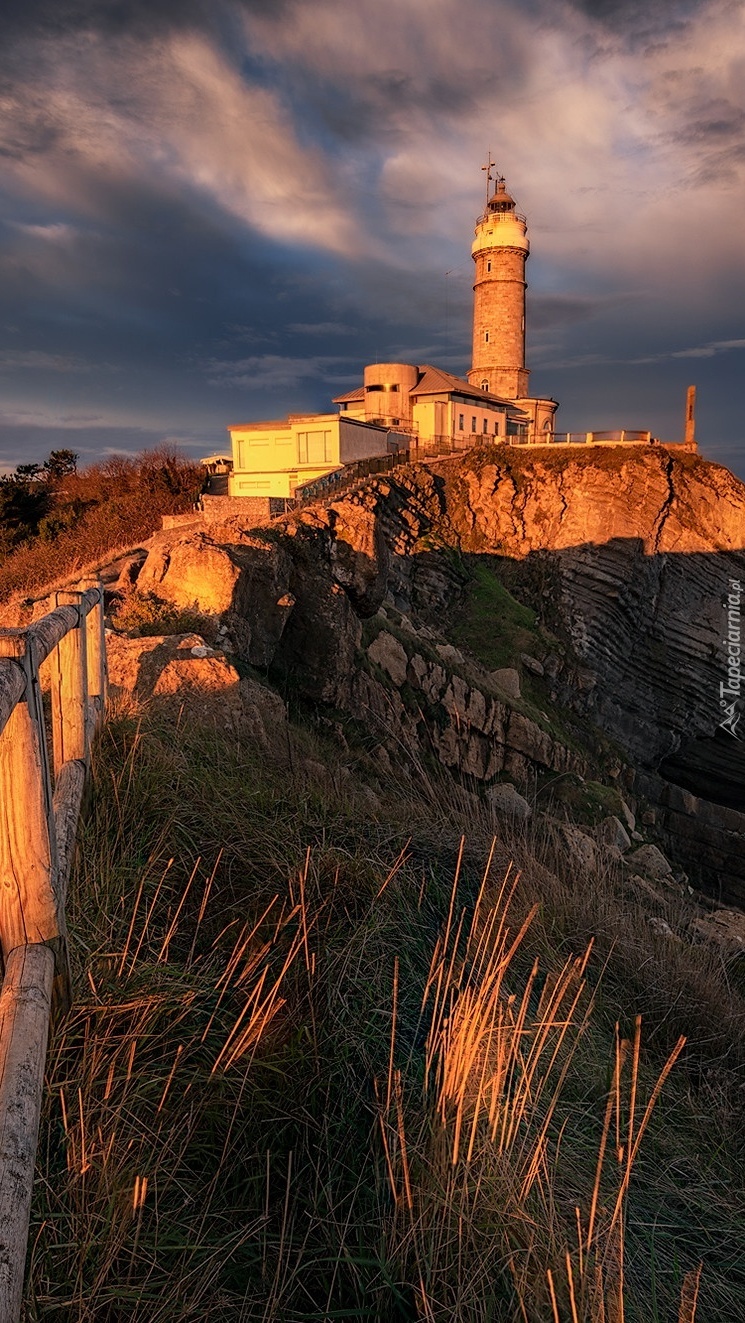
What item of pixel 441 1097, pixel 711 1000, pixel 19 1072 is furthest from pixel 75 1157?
pixel 711 1000

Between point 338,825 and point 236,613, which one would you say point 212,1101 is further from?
point 236,613

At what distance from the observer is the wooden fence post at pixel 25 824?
221 cm

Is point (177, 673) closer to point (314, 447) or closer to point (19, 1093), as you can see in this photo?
point (19, 1093)

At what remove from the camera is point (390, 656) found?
14938 mm

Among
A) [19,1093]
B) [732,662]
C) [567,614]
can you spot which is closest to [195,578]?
[19,1093]

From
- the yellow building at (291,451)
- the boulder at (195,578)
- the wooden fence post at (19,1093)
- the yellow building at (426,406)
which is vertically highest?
the yellow building at (426,406)

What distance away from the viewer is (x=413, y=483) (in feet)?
102

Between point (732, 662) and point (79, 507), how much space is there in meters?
26.8

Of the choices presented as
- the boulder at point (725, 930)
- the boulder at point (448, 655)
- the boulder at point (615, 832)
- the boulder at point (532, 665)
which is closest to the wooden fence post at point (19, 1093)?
the boulder at point (725, 930)

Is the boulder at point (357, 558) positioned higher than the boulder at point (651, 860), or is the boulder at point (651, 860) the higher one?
the boulder at point (357, 558)

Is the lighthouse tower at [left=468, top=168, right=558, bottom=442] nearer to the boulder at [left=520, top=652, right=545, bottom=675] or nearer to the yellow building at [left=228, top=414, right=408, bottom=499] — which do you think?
the yellow building at [left=228, top=414, right=408, bottom=499]

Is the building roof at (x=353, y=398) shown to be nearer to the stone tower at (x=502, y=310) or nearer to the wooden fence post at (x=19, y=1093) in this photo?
the stone tower at (x=502, y=310)

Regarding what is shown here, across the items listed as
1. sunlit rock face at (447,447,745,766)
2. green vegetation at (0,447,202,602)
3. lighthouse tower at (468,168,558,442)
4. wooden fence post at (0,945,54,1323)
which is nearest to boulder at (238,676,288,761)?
wooden fence post at (0,945,54,1323)

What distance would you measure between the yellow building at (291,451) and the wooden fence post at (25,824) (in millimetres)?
31504
